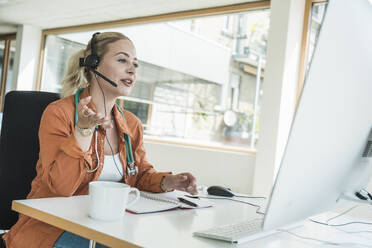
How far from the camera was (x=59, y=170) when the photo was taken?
3.70 feet

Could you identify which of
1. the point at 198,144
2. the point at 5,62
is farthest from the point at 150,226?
the point at 5,62

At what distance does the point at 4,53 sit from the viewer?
744cm

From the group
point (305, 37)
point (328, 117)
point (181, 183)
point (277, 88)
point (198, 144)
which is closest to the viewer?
point (328, 117)

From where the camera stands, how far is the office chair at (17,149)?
143 centimetres

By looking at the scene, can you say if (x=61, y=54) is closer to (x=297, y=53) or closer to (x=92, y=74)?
(x=297, y=53)

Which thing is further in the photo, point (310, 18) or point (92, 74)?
point (310, 18)

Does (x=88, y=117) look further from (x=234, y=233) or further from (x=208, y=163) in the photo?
(x=208, y=163)

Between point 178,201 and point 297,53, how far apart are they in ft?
9.83

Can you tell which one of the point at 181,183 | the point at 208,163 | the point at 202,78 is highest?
the point at 202,78

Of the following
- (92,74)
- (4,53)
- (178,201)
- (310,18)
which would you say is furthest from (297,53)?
(4,53)

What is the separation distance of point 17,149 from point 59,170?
409 mm

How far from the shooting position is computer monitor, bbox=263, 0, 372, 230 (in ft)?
2.09

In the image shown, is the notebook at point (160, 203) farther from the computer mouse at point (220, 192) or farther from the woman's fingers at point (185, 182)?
the computer mouse at point (220, 192)

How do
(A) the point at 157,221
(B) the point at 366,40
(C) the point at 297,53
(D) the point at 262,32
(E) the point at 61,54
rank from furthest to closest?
(E) the point at 61,54, (D) the point at 262,32, (C) the point at 297,53, (A) the point at 157,221, (B) the point at 366,40
